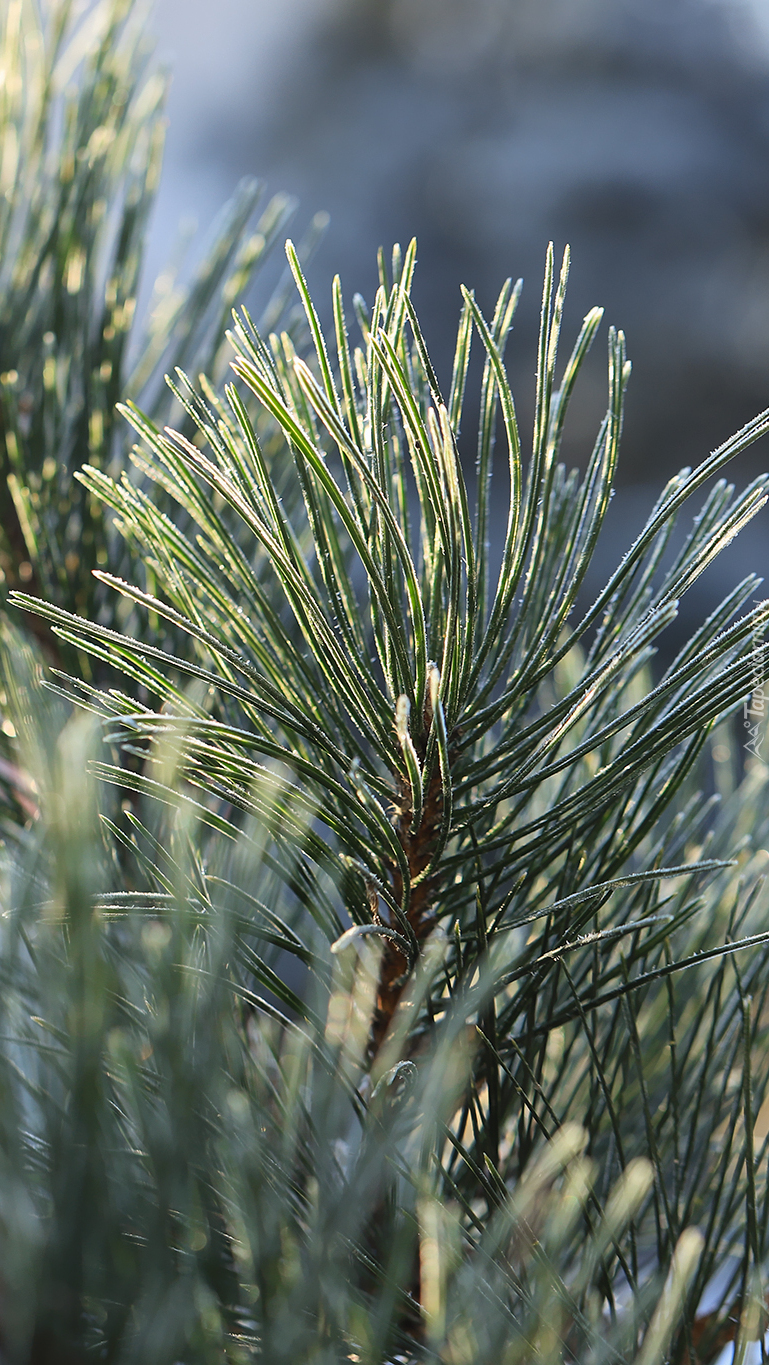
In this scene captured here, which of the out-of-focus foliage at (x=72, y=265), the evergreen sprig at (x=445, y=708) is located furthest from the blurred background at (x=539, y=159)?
the evergreen sprig at (x=445, y=708)

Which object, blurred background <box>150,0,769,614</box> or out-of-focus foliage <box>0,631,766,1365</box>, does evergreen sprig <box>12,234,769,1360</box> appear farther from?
blurred background <box>150,0,769,614</box>

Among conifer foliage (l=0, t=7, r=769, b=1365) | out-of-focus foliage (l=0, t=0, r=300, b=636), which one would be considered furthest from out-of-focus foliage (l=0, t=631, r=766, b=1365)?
out-of-focus foliage (l=0, t=0, r=300, b=636)

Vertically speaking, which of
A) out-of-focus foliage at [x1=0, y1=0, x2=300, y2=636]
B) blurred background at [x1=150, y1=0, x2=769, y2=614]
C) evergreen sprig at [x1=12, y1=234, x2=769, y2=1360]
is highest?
blurred background at [x1=150, y1=0, x2=769, y2=614]

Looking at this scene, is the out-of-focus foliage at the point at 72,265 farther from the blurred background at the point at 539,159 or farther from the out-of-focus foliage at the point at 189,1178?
the blurred background at the point at 539,159

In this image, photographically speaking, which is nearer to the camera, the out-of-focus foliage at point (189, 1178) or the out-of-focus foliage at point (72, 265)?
the out-of-focus foliage at point (189, 1178)

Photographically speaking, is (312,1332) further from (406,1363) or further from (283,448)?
(283,448)

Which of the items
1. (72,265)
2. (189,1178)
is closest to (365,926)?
(189,1178)

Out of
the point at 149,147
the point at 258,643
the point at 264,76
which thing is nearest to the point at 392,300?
the point at 258,643

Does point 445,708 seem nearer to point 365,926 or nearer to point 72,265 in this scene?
point 365,926
